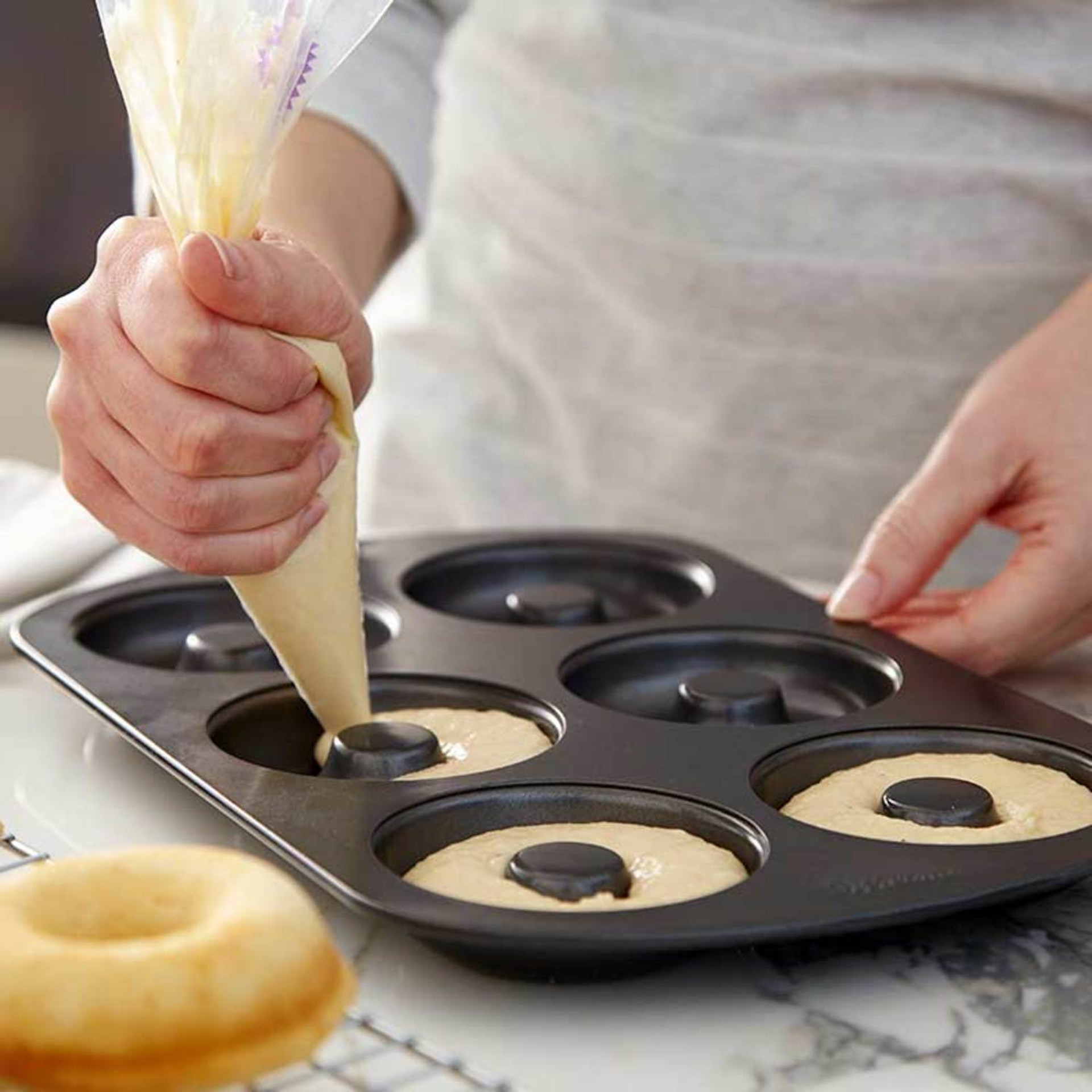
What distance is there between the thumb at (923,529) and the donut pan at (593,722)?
0.12 ft

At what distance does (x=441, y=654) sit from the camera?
1234 mm

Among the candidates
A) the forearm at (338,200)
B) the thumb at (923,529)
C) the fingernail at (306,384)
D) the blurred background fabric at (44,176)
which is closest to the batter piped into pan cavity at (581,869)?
the fingernail at (306,384)

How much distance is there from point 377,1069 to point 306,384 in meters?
0.43

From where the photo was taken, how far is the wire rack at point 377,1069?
0.70 meters

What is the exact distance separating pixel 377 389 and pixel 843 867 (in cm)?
125

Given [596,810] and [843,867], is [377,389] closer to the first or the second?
[596,810]

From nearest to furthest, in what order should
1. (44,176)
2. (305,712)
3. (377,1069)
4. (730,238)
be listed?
(377,1069) → (305,712) → (730,238) → (44,176)

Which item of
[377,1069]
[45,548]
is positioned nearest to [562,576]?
[45,548]

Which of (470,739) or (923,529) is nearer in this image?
(470,739)

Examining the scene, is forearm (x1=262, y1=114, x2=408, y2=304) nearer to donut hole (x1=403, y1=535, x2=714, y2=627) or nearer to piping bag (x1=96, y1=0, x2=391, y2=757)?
donut hole (x1=403, y1=535, x2=714, y2=627)

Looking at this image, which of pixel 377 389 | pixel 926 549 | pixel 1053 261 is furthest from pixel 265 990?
pixel 377 389

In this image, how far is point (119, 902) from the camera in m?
0.69

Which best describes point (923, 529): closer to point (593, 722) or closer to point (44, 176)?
point (593, 722)

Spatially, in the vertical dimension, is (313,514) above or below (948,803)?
above
